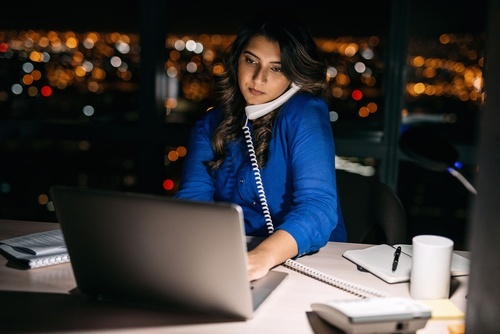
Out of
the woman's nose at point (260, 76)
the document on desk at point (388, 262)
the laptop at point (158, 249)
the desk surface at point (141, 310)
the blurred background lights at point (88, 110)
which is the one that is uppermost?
the woman's nose at point (260, 76)

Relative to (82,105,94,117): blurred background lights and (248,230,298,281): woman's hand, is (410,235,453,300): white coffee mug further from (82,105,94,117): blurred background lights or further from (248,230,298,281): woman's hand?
(82,105,94,117): blurred background lights

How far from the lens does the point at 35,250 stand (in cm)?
157

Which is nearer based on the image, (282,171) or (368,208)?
(282,171)

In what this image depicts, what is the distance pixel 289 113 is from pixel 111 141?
5.70 feet

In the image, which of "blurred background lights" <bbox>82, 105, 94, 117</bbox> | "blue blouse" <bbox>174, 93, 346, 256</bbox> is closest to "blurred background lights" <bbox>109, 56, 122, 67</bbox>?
"blurred background lights" <bbox>82, 105, 94, 117</bbox>

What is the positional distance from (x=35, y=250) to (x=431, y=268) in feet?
3.30

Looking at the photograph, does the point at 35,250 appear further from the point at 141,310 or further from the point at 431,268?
the point at 431,268

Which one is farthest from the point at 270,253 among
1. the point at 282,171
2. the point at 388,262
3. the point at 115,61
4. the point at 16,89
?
the point at 16,89

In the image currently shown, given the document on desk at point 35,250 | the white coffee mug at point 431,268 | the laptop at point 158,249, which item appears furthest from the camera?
the document on desk at point 35,250

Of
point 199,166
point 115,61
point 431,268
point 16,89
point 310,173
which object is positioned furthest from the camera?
point 16,89

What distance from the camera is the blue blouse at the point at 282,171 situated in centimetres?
180

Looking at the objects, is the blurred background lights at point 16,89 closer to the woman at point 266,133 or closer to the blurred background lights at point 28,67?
the blurred background lights at point 28,67

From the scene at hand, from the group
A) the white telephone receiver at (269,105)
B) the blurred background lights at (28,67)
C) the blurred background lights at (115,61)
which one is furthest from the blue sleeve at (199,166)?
the blurred background lights at (28,67)

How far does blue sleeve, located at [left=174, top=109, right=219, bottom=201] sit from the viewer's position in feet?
6.71
